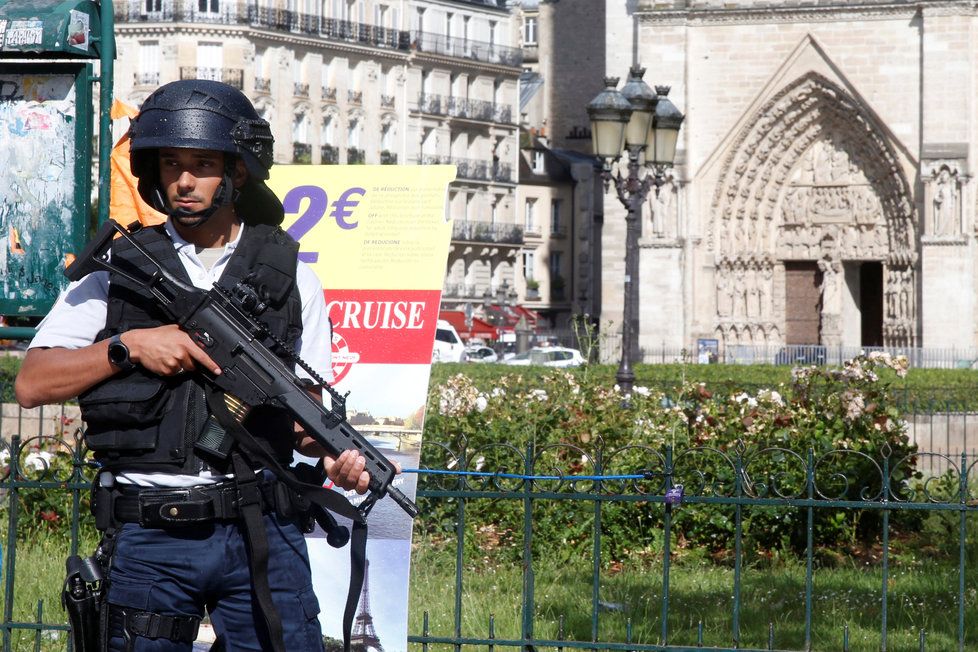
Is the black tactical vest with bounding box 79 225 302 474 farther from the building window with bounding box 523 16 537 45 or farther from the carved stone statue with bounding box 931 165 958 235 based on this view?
the building window with bounding box 523 16 537 45

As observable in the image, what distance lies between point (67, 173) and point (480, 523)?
3757 millimetres

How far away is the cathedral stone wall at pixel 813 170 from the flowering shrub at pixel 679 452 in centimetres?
1997

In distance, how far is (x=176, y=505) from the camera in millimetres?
3807

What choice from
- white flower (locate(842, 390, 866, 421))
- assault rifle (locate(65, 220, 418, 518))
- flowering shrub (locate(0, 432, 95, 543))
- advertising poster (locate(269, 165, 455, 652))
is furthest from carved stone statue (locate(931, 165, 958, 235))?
assault rifle (locate(65, 220, 418, 518))

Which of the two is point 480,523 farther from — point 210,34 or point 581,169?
point 581,169

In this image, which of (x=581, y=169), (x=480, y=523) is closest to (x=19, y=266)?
(x=480, y=523)

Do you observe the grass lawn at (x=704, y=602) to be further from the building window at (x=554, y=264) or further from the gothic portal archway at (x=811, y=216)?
the building window at (x=554, y=264)

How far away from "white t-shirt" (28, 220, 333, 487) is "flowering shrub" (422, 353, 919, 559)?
4273 millimetres

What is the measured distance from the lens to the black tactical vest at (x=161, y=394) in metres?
3.81

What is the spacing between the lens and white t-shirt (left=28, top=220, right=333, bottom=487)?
3877mm

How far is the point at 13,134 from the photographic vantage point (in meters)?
6.51

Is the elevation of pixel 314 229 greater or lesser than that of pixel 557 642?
greater

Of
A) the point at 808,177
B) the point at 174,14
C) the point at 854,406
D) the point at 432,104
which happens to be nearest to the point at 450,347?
the point at 808,177

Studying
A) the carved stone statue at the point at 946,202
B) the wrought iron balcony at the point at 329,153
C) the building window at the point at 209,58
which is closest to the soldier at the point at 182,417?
the carved stone statue at the point at 946,202
